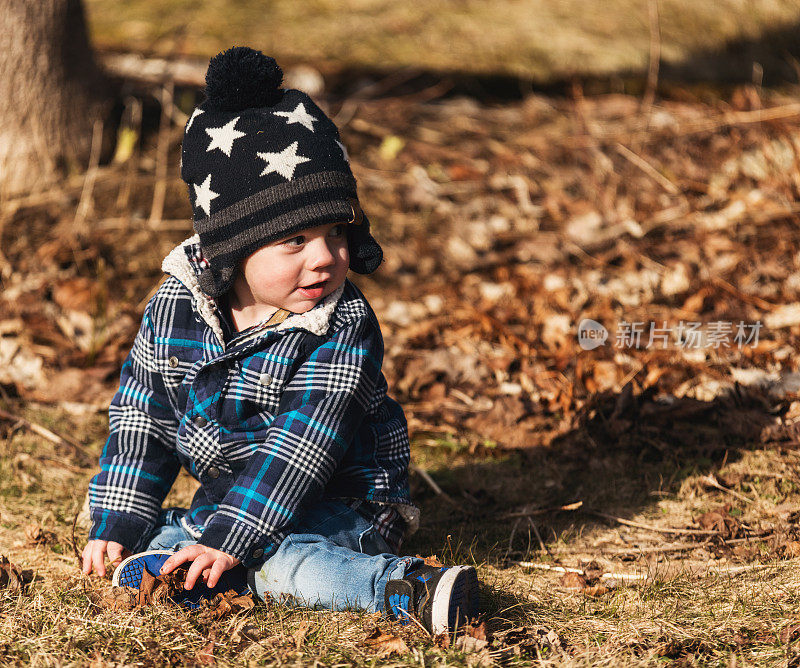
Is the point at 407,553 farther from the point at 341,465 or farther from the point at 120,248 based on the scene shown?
the point at 120,248

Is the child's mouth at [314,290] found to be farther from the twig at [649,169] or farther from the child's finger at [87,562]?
the twig at [649,169]

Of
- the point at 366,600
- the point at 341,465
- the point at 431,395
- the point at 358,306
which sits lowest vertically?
the point at 431,395

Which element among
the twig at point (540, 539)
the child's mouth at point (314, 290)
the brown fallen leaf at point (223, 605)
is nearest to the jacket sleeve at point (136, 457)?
the brown fallen leaf at point (223, 605)

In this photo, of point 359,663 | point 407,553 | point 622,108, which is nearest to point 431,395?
point 407,553

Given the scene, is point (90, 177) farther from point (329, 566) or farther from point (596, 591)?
point (596, 591)

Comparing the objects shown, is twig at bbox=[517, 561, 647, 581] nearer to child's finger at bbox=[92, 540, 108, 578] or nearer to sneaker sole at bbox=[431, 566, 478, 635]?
sneaker sole at bbox=[431, 566, 478, 635]

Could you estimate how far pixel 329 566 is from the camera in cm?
251

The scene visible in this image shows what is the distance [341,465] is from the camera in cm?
278

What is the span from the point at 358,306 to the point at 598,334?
7.36 feet

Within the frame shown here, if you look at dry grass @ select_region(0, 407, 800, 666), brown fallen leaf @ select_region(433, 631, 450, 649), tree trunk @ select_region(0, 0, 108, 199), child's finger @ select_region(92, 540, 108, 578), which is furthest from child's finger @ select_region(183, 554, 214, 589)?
tree trunk @ select_region(0, 0, 108, 199)

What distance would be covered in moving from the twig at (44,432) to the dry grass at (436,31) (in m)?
4.34

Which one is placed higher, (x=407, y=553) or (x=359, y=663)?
(x=359, y=663)

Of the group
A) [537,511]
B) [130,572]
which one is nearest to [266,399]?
[130,572]

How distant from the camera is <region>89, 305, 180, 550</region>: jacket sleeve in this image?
2783 mm
